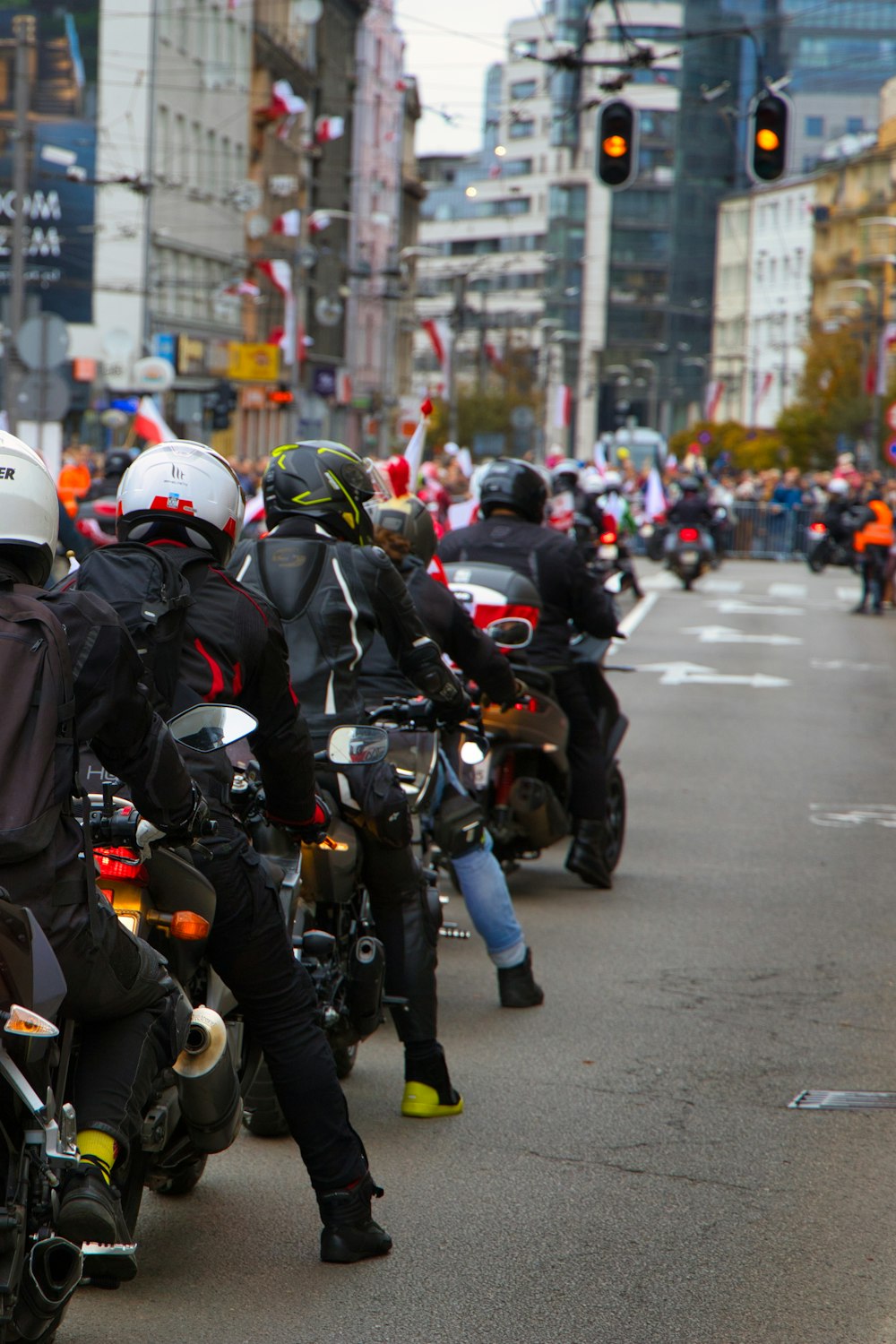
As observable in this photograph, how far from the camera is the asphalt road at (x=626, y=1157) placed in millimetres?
4512

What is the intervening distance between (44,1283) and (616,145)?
18428 mm

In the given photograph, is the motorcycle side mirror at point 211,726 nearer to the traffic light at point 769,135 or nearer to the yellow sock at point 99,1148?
the yellow sock at point 99,1148

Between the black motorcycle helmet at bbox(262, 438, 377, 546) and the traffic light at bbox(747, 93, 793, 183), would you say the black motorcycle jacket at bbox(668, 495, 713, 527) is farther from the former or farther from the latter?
the black motorcycle helmet at bbox(262, 438, 377, 546)

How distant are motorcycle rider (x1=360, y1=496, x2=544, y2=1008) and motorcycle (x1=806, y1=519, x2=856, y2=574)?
33.0 m

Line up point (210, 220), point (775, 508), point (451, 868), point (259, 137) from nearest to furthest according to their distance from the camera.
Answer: point (451, 868) < point (775, 508) < point (210, 220) < point (259, 137)

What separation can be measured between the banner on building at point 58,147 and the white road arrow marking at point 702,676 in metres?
34.3

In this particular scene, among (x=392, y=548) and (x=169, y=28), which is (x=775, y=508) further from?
(x=392, y=548)

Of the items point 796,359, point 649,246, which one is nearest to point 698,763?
point 796,359

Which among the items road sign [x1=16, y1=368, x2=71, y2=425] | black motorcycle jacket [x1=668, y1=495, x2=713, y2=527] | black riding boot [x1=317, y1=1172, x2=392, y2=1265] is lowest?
black riding boot [x1=317, y1=1172, x2=392, y2=1265]

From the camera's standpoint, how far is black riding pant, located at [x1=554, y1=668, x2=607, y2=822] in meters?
9.80

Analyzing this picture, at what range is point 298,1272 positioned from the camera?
4707 mm

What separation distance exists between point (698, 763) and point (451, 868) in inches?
290

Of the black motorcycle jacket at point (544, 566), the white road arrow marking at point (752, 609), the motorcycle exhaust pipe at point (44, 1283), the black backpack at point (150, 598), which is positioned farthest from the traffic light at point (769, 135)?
the motorcycle exhaust pipe at point (44, 1283)

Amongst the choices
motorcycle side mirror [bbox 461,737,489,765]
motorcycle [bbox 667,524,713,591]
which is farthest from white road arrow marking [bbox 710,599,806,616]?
motorcycle side mirror [bbox 461,737,489,765]
